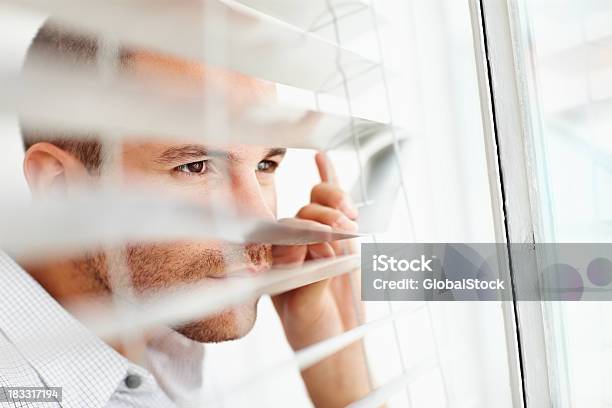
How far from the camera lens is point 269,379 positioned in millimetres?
658

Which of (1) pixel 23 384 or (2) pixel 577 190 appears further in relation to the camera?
(2) pixel 577 190

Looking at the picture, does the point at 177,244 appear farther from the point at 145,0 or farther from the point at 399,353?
the point at 399,353

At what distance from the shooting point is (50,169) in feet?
1.60

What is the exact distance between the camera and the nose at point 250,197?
0.64 meters

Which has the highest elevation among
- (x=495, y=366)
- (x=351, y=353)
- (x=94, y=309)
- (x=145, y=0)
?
(x=145, y=0)

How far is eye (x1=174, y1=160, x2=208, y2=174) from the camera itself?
59 cm

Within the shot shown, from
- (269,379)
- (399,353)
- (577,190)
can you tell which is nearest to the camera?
(269,379)

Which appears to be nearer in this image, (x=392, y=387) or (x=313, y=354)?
(x=313, y=354)

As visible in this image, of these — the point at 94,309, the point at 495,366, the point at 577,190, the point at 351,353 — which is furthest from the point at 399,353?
the point at 94,309

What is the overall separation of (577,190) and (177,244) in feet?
2.57

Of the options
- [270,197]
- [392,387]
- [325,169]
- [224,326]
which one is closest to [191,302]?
[224,326]

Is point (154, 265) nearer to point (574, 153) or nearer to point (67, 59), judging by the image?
point (67, 59)

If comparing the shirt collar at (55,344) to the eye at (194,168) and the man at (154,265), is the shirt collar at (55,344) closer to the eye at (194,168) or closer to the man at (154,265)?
the man at (154,265)

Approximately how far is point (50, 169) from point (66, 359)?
0.17 metres
